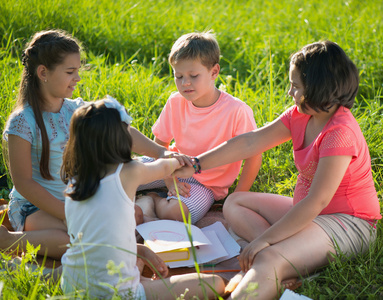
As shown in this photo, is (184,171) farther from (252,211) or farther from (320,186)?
(320,186)

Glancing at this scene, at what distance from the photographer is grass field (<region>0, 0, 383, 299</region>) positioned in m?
2.52

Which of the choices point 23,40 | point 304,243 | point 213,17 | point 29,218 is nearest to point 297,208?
point 304,243

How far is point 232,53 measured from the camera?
566 cm

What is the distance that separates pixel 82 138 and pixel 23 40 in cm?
331

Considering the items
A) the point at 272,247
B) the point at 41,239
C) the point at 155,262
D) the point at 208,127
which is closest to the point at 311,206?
the point at 272,247

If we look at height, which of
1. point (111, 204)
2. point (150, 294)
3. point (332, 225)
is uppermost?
point (111, 204)

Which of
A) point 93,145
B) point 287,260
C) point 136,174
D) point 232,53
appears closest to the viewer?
point 93,145

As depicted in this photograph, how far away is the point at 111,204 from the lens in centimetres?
207

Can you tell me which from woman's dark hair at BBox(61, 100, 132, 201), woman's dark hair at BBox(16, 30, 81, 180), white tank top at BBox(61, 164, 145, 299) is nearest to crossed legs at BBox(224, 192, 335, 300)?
white tank top at BBox(61, 164, 145, 299)

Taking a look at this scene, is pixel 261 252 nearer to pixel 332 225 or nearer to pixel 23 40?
pixel 332 225

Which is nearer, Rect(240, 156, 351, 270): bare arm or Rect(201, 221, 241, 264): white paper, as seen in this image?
Rect(240, 156, 351, 270): bare arm

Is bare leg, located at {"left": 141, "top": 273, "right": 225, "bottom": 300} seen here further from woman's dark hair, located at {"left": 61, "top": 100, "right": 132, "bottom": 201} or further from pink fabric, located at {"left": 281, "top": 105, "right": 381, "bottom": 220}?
pink fabric, located at {"left": 281, "top": 105, "right": 381, "bottom": 220}

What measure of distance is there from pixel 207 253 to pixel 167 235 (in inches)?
9.5

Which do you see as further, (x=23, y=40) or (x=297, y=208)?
(x=23, y=40)
